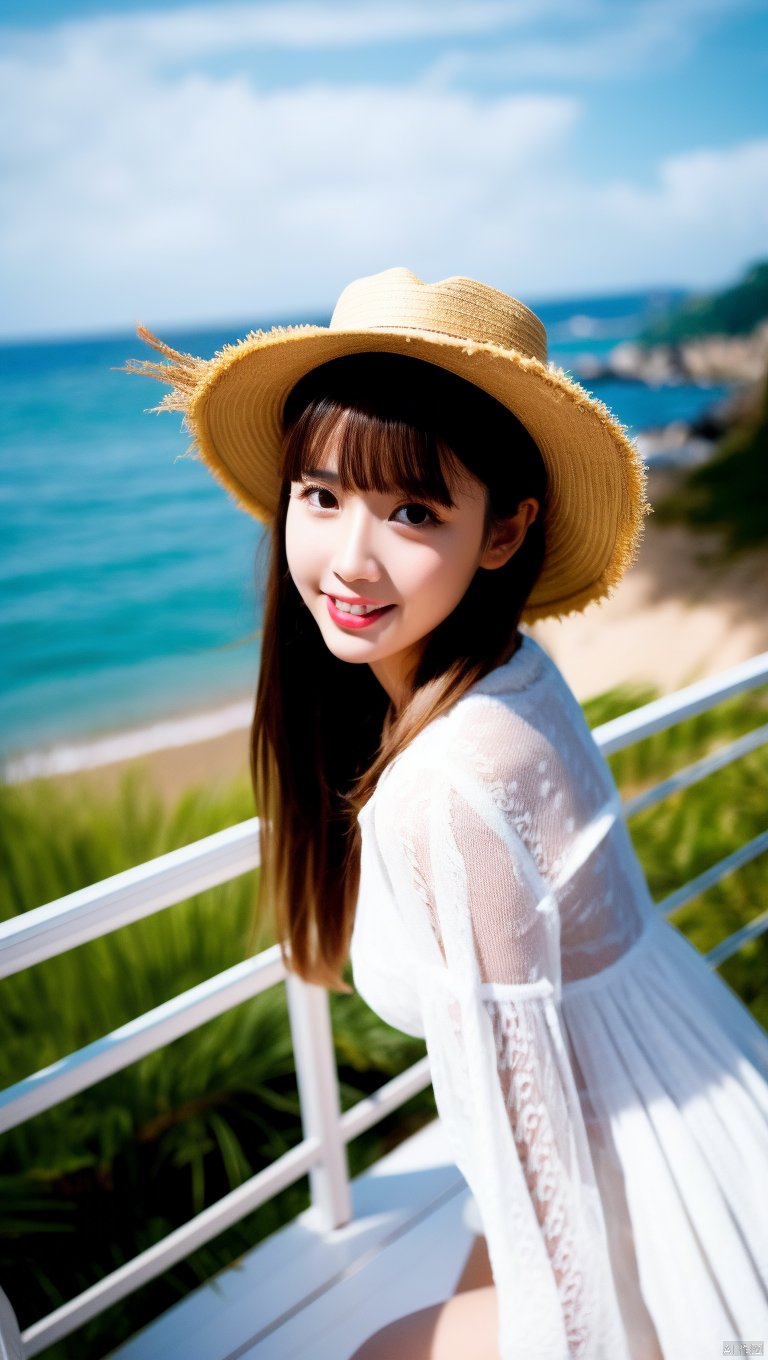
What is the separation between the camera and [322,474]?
3.67ft

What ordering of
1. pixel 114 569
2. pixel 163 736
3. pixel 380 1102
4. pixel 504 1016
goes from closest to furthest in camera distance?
pixel 504 1016 < pixel 380 1102 < pixel 163 736 < pixel 114 569

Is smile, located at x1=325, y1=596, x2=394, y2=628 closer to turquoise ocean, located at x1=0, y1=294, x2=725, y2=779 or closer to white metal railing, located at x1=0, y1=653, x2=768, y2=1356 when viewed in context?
white metal railing, located at x1=0, y1=653, x2=768, y2=1356

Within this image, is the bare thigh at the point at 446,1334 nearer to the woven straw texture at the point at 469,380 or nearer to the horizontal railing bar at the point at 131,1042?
the horizontal railing bar at the point at 131,1042

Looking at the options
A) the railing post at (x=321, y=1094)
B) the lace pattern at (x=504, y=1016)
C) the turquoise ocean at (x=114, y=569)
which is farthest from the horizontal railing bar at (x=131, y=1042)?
the turquoise ocean at (x=114, y=569)

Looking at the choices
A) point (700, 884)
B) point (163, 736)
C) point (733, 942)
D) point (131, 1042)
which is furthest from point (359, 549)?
point (163, 736)

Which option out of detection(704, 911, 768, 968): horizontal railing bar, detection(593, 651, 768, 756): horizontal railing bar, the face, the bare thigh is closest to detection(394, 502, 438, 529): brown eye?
the face

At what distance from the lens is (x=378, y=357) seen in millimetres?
1104

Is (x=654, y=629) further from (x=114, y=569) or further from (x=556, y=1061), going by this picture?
(x=114, y=569)

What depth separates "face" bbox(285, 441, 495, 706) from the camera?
1099 millimetres

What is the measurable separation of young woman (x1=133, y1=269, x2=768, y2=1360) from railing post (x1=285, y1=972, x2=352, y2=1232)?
36cm

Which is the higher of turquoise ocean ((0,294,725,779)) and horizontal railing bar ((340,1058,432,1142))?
turquoise ocean ((0,294,725,779))

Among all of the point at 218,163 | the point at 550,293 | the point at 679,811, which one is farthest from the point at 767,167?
the point at 679,811

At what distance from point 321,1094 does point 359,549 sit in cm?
97

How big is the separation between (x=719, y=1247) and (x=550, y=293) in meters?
45.3
